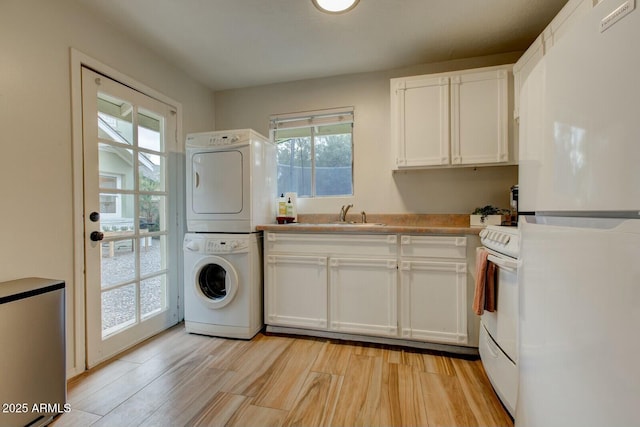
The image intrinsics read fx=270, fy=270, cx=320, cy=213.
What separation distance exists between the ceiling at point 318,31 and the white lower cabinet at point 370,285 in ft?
5.28

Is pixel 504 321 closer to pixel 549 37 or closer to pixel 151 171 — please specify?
pixel 549 37

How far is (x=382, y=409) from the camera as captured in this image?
4.83ft

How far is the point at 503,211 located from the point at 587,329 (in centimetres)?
201

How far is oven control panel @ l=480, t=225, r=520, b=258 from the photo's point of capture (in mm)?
1370

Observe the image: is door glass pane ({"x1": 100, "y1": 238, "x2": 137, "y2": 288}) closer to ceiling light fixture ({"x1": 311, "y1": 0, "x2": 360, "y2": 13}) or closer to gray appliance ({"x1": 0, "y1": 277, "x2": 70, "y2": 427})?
gray appliance ({"x1": 0, "y1": 277, "x2": 70, "y2": 427})

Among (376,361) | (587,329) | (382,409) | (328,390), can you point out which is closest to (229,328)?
(328,390)

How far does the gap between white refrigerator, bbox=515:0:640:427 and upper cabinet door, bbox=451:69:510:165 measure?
1463 mm

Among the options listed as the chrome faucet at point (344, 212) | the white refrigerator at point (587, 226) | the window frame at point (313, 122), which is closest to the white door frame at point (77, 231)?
the window frame at point (313, 122)

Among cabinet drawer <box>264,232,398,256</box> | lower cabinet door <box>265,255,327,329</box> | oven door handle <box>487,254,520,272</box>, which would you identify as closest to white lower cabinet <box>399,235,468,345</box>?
cabinet drawer <box>264,232,398,256</box>

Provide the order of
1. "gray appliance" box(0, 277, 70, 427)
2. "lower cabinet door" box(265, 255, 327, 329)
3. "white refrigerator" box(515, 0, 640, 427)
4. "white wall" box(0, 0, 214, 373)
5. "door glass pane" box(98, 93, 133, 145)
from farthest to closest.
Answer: "lower cabinet door" box(265, 255, 327, 329)
"door glass pane" box(98, 93, 133, 145)
"white wall" box(0, 0, 214, 373)
"gray appliance" box(0, 277, 70, 427)
"white refrigerator" box(515, 0, 640, 427)

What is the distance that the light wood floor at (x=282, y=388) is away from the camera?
4.62 ft

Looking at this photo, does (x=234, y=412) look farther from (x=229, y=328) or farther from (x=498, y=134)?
(x=498, y=134)

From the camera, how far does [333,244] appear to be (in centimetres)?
223

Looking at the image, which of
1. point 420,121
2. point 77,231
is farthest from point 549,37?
point 77,231
